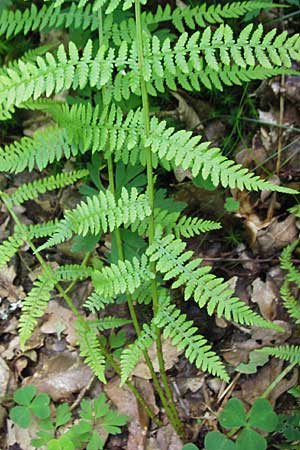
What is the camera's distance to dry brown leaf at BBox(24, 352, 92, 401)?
128 inches

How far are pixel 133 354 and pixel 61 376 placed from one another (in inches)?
44.9

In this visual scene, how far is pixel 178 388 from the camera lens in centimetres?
312

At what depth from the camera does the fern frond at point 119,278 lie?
7.07ft

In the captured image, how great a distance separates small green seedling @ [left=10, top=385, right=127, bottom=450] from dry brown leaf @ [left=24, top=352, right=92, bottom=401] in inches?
3.9

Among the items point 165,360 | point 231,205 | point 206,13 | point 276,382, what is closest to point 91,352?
point 165,360

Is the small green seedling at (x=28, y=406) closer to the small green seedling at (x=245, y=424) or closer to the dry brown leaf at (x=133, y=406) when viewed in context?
the dry brown leaf at (x=133, y=406)

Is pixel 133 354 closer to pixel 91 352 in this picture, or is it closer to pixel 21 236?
pixel 91 352

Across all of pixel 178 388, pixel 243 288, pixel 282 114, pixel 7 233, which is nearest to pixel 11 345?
pixel 7 233

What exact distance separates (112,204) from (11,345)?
169 cm

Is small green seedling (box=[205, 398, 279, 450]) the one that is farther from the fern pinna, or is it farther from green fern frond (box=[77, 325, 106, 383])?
green fern frond (box=[77, 325, 106, 383])

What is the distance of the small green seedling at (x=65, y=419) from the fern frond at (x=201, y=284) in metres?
1.25

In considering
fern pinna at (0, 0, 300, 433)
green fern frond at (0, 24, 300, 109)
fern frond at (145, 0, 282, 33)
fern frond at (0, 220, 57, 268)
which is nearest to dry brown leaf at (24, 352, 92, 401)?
fern pinna at (0, 0, 300, 433)

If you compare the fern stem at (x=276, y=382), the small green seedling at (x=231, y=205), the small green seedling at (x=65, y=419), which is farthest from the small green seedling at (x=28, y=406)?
the small green seedling at (x=231, y=205)

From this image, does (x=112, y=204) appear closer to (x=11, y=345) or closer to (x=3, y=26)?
(x=3, y=26)
